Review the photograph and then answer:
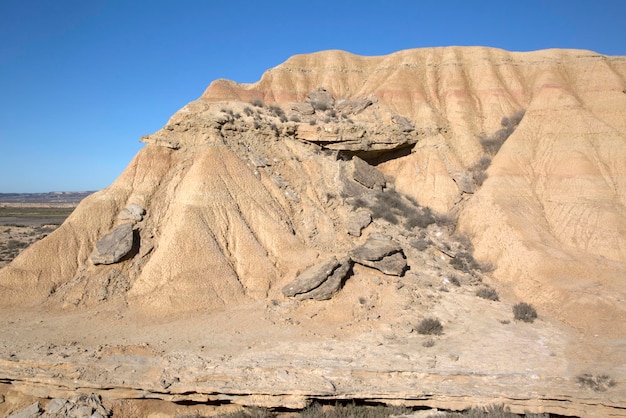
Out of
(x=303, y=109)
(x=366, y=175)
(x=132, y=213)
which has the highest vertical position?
(x=303, y=109)

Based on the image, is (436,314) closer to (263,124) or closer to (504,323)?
(504,323)

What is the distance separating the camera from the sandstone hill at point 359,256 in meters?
10.8

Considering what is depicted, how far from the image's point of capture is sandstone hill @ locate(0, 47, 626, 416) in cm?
1075

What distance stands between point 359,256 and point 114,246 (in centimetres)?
1041

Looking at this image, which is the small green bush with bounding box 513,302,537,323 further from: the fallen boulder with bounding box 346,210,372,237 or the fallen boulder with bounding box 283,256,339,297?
the fallen boulder with bounding box 346,210,372,237

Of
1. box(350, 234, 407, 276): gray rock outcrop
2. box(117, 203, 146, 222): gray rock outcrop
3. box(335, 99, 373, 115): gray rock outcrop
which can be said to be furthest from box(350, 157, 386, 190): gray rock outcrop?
box(117, 203, 146, 222): gray rock outcrop

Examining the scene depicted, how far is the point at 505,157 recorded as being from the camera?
77.9 ft

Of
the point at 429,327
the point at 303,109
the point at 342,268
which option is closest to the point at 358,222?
the point at 342,268

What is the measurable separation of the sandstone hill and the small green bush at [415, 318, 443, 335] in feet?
2.01

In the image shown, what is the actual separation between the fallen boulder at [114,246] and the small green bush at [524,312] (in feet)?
51.6

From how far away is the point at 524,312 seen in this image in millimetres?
15258

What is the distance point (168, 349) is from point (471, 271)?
45.8 ft

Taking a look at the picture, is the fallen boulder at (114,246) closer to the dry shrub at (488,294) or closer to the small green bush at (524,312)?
the dry shrub at (488,294)

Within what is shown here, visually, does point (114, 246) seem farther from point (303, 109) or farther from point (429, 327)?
A: point (303, 109)
